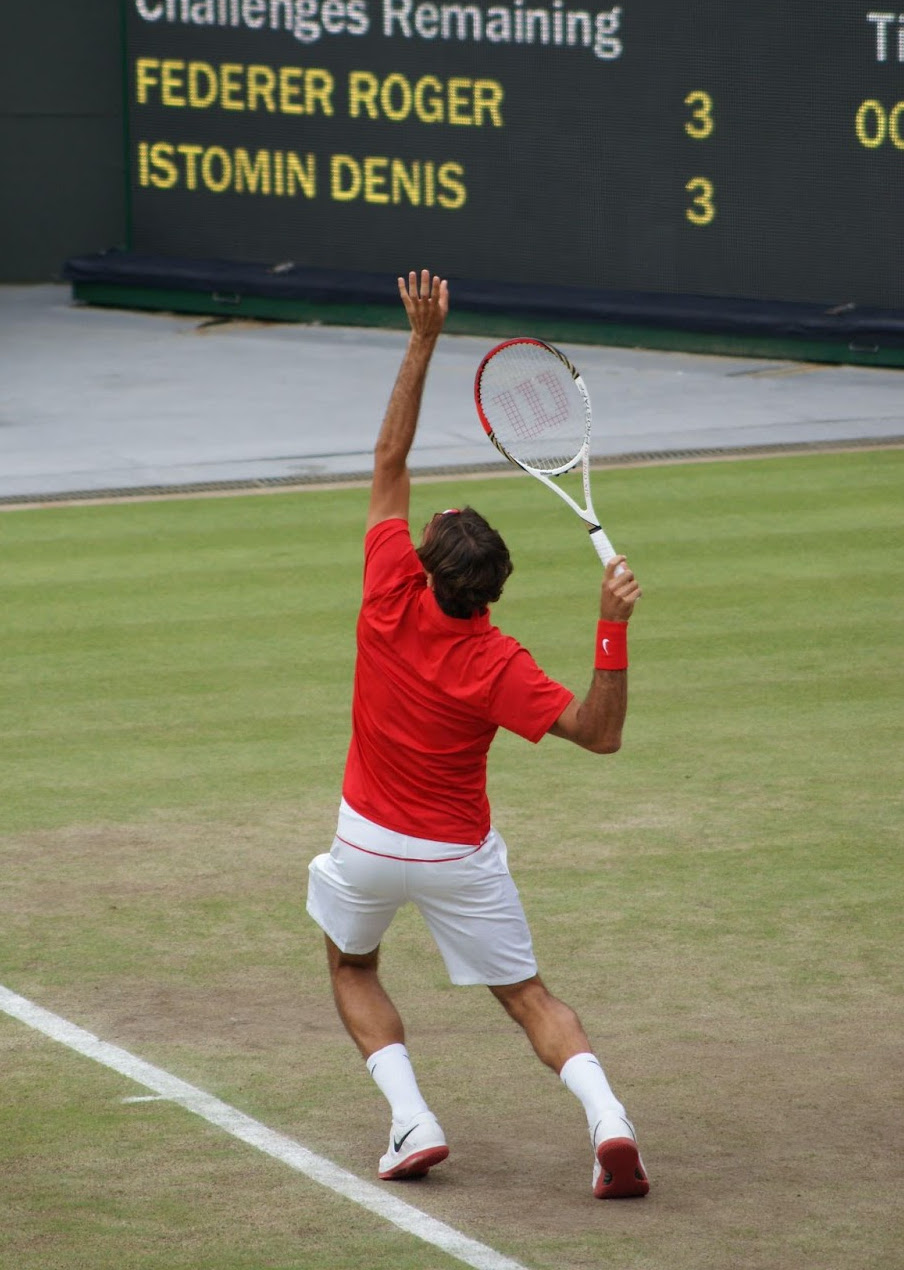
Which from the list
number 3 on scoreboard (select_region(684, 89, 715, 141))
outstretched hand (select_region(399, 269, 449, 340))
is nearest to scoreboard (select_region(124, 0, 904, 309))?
number 3 on scoreboard (select_region(684, 89, 715, 141))

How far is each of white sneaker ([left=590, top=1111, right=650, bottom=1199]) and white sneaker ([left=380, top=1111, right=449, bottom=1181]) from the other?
1.30 ft

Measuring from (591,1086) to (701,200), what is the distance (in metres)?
16.0

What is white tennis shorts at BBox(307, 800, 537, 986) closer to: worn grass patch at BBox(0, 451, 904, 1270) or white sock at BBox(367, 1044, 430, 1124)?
white sock at BBox(367, 1044, 430, 1124)

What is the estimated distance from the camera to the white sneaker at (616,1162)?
17.9 ft

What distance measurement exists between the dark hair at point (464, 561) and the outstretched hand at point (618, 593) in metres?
0.25

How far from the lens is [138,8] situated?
2364 cm

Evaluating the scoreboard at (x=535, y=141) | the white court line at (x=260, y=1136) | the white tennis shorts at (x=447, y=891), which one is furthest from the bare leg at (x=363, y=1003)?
the scoreboard at (x=535, y=141)

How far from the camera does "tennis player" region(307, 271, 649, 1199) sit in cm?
555

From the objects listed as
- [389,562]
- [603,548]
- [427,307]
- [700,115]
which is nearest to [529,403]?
[427,307]

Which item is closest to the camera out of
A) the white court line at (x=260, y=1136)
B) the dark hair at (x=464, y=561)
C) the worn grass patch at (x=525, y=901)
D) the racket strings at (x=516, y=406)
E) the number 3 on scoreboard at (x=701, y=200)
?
the white court line at (x=260, y=1136)

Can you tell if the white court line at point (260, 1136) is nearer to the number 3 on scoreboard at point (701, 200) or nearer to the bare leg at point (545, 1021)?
the bare leg at point (545, 1021)

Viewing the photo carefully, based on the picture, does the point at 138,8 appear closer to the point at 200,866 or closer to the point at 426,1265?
the point at 200,866

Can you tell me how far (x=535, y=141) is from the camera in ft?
70.2

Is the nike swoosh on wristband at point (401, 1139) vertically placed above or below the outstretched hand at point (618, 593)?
below
